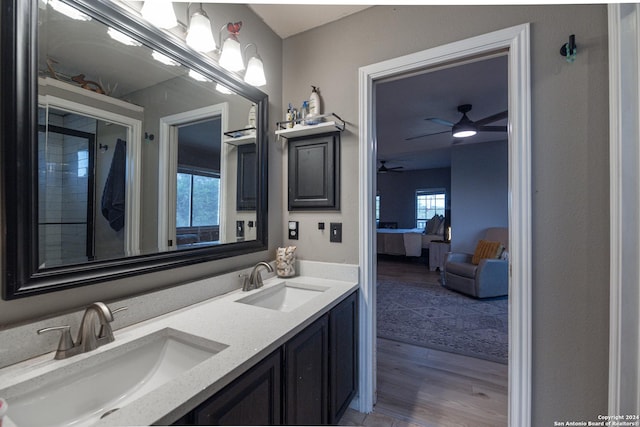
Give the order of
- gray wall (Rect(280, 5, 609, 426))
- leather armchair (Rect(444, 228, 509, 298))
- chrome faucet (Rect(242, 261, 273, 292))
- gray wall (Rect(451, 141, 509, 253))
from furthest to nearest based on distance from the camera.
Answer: gray wall (Rect(451, 141, 509, 253))
leather armchair (Rect(444, 228, 509, 298))
chrome faucet (Rect(242, 261, 273, 292))
gray wall (Rect(280, 5, 609, 426))

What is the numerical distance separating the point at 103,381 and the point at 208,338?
0.33 meters

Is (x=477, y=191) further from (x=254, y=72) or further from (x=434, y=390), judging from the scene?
(x=254, y=72)

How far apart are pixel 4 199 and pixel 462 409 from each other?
8.17 feet

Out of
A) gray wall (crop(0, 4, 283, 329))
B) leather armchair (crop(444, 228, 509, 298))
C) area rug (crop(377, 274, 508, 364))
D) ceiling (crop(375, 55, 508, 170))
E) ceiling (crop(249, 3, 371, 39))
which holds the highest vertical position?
ceiling (crop(375, 55, 508, 170))

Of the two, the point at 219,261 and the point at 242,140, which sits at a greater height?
the point at 242,140

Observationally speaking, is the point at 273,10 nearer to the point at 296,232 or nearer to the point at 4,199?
the point at 296,232

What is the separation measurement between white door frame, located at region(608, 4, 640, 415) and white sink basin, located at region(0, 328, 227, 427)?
1589mm

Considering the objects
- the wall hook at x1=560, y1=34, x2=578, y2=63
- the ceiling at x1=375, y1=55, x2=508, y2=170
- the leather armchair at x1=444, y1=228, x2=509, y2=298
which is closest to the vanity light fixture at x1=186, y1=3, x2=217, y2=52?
the ceiling at x1=375, y1=55, x2=508, y2=170

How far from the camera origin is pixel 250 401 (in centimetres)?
87

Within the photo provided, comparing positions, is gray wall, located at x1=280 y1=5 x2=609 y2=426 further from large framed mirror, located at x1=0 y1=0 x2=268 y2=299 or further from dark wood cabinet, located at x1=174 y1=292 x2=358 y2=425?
large framed mirror, located at x1=0 y1=0 x2=268 y2=299

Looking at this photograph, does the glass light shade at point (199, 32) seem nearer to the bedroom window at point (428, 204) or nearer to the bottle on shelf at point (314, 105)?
the bottle on shelf at point (314, 105)

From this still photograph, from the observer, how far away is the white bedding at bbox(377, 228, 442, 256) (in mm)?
6332

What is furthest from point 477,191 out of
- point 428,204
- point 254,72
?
point 254,72

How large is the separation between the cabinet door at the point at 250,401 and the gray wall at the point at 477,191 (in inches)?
197
